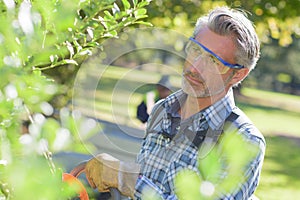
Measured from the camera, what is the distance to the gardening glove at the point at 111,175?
2.11 meters

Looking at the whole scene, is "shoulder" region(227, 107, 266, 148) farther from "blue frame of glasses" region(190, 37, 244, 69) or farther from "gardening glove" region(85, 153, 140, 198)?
"gardening glove" region(85, 153, 140, 198)

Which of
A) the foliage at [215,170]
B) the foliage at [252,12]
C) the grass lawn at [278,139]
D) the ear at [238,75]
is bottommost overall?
the grass lawn at [278,139]

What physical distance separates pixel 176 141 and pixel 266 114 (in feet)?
76.9

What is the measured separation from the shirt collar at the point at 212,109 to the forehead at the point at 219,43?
16cm

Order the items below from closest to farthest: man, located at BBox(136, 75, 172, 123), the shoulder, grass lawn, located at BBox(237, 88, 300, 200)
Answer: the shoulder
man, located at BBox(136, 75, 172, 123)
grass lawn, located at BBox(237, 88, 300, 200)

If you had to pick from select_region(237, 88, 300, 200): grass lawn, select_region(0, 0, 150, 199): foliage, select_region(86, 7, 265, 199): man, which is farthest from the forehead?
select_region(237, 88, 300, 200): grass lawn

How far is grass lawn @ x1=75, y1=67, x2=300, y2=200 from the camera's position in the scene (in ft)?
6.64

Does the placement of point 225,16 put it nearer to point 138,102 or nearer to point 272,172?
point 138,102

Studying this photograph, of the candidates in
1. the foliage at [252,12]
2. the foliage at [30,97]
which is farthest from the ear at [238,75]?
the foliage at [252,12]

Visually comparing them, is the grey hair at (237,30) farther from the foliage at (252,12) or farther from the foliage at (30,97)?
the foliage at (252,12)

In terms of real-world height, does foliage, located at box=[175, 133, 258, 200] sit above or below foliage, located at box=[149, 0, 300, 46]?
above

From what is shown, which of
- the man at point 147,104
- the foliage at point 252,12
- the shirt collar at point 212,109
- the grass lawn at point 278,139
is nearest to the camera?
the shirt collar at point 212,109

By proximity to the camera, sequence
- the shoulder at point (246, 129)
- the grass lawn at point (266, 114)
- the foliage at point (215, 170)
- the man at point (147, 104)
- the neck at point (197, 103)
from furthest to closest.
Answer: the man at point (147, 104), the neck at point (197, 103), the shoulder at point (246, 129), the grass lawn at point (266, 114), the foliage at point (215, 170)

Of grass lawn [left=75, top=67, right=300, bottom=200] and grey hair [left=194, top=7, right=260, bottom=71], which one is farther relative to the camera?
grey hair [left=194, top=7, right=260, bottom=71]
